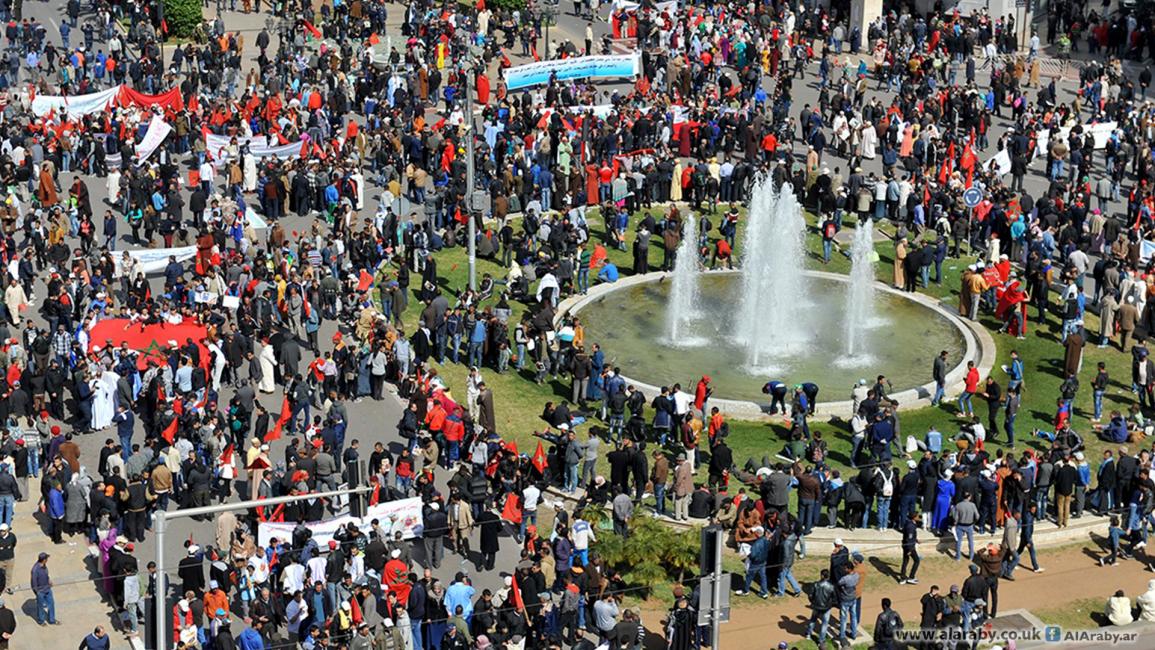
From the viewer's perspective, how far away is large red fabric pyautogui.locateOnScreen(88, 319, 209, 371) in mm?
40031

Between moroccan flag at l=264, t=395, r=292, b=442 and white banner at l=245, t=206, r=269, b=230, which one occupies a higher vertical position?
white banner at l=245, t=206, r=269, b=230

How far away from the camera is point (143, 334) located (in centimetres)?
4028

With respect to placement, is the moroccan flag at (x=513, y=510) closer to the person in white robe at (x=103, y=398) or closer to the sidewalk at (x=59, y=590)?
the sidewalk at (x=59, y=590)

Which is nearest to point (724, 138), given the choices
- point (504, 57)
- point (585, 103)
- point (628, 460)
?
point (585, 103)

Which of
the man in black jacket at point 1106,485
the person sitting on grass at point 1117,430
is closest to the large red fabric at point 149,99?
the person sitting on grass at point 1117,430

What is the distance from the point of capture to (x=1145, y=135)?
56844 mm

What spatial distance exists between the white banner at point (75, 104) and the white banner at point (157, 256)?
12.1 metres

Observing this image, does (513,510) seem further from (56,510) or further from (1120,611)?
(1120,611)

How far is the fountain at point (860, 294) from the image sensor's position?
144 ft

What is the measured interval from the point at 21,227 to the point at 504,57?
65.6 ft

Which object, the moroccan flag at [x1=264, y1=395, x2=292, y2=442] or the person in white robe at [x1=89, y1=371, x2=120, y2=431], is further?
the person in white robe at [x1=89, y1=371, x2=120, y2=431]

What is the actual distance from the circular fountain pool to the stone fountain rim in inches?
2.0

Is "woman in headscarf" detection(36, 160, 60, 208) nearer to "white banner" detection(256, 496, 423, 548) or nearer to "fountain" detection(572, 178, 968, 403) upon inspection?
"fountain" detection(572, 178, 968, 403)

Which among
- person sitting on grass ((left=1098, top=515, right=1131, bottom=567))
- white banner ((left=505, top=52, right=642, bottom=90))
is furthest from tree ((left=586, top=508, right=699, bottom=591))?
white banner ((left=505, top=52, right=642, bottom=90))
